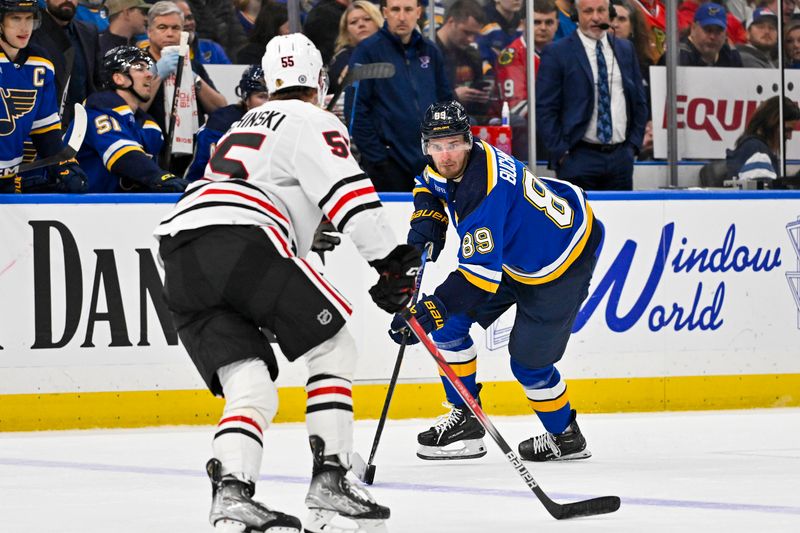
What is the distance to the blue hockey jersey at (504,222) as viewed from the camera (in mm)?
4141

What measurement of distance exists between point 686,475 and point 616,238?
1.82 m

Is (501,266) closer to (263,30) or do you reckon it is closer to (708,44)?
(263,30)

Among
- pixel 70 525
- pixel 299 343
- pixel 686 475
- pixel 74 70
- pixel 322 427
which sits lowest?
pixel 686 475

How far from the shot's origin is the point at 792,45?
689 cm

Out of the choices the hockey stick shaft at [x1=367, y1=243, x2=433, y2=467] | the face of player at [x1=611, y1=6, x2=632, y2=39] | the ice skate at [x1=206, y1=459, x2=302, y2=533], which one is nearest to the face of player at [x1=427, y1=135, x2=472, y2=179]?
the hockey stick shaft at [x1=367, y1=243, x2=433, y2=467]

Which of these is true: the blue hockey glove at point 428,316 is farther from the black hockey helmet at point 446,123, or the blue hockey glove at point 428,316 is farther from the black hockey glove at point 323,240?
the black hockey helmet at point 446,123

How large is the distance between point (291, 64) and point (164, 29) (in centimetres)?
282

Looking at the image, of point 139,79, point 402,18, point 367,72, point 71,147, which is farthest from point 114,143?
point 402,18

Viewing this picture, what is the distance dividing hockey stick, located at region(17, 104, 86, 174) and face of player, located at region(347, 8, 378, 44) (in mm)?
1341

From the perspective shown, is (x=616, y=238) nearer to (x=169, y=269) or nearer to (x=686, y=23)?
(x=686, y=23)

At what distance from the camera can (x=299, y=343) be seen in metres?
3.03

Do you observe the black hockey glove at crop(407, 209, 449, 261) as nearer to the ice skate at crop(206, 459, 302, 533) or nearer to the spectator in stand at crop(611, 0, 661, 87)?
the ice skate at crop(206, 459, 302, 533)

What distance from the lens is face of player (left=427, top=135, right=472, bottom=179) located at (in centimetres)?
430

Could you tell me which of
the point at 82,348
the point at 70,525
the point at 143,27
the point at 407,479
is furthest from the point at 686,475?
the point at 143,27
